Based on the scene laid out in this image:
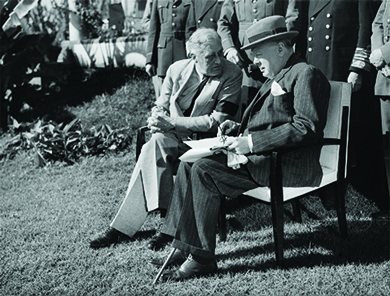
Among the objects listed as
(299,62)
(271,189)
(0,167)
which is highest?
(299,62)

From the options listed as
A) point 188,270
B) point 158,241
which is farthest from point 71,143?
point 188,270

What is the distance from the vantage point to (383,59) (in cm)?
415

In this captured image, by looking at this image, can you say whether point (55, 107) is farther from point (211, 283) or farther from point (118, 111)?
point (211, 283)

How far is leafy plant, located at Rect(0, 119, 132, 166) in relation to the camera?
23.5ft

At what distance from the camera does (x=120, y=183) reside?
20.0ft

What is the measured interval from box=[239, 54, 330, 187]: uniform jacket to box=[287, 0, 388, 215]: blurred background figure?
100 centimetres

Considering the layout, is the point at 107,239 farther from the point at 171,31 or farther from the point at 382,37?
the point at 171,31

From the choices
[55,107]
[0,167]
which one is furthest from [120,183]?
[55,107]

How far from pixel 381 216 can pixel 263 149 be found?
1.65 m

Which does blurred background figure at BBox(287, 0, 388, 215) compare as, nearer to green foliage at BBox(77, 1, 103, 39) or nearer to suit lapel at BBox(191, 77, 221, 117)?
suit lapel at BBox(191, 77, 221, 117)

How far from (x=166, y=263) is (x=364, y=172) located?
2358 mm

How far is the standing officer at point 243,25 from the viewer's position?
5184 millimetres

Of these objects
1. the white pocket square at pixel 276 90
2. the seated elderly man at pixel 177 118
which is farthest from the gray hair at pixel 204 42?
the white pocket square at pixel 276 90

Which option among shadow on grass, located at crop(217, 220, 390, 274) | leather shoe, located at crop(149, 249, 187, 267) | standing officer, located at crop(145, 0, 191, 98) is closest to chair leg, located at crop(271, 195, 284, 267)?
shadow on grass, located at crop(217, 220, 390, 274)
